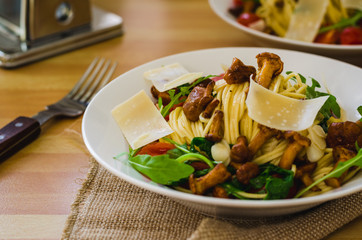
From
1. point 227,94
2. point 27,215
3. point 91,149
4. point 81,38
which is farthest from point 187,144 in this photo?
point 81,38

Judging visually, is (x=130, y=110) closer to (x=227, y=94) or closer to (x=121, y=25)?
(x=227, y=94)

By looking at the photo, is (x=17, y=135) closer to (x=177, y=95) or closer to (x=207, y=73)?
(x=177, y=95)

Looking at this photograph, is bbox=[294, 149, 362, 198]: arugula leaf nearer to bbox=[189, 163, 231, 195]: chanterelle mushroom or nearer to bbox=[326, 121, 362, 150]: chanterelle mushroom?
bbox=[326, 121, 362, 150]: chanterelle mushroom

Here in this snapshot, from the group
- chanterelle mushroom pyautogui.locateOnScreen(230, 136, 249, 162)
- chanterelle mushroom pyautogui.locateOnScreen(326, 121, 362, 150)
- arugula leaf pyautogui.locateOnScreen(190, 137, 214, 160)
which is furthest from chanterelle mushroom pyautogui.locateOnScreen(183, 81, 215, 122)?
chanterelle mushroom pyautogui.locateOnScreen(326, 121, 362, 150)

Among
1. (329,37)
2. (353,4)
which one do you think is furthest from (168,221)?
(353,4)

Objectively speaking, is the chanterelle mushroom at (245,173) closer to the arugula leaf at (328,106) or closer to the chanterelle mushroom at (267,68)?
the chanterelle mushroom at (267,68)

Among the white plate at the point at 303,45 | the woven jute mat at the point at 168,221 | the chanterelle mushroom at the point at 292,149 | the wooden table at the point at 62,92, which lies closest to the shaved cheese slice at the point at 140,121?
the woven jute mat at the point at 168,221
